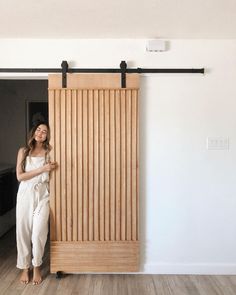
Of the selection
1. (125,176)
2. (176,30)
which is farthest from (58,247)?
(176,30)

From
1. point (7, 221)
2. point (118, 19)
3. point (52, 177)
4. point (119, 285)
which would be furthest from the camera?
point (7, 221)

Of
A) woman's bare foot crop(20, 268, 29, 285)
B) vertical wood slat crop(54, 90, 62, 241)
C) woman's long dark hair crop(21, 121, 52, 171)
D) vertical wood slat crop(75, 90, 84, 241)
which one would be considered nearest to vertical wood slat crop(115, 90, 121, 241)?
vertical wood slat crop(75, 90, 84, 241)

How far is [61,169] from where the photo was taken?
9.83ft

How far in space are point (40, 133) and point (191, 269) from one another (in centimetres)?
210

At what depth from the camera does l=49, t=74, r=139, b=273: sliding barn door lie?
2975 millimetres

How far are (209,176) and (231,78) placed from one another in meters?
1.03

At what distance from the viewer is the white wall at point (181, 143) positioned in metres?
3.02

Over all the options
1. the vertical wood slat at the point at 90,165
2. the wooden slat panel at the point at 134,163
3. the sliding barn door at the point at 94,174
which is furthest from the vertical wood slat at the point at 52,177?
the wooden slat panel at the point at 134,163

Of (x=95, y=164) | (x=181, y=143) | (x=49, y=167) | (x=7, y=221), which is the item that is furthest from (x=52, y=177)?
(x=7, y=221)

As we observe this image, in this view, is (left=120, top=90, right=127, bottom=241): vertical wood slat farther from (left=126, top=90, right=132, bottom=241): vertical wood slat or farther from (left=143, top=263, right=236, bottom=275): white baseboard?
(left=143, top=263, right=236, bottom=275): white baseboard

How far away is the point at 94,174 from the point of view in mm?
3006

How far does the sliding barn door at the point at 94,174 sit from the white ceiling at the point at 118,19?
17.2 inches

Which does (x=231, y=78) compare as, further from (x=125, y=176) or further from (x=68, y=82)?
(x=68, y=82)

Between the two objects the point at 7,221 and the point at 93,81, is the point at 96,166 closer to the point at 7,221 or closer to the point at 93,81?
the point at 93,81
